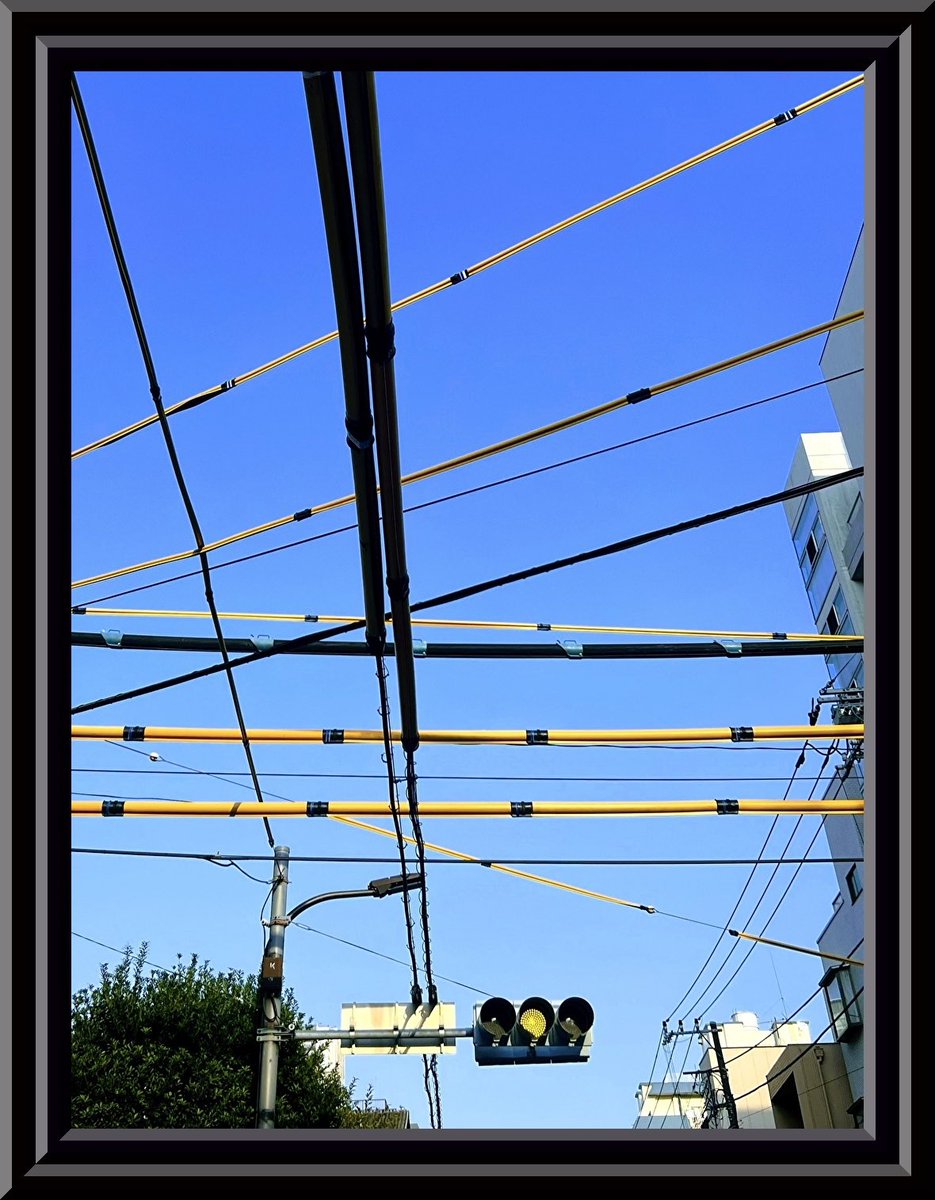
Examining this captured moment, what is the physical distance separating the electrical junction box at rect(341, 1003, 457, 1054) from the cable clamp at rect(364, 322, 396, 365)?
8.99 meters

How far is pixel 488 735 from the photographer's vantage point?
9.68 meters

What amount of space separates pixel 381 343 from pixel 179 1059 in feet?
51.0

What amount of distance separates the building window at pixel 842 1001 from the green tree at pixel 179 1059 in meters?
18.1

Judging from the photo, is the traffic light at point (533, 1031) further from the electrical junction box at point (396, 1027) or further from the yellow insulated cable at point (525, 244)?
the yellow insulated cable at point (525, 244)

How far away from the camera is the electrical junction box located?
40.1ft

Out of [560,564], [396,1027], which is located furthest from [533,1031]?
[560,564]

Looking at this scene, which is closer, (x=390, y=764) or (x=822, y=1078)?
(x=390, y=764)

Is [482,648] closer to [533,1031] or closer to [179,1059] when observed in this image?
[533,1031]

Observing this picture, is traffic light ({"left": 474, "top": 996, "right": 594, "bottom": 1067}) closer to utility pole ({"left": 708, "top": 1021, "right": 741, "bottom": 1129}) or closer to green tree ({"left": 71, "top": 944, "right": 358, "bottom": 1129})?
green tree ({"left": 71, "top": 944, "right": 358, "bottom": 1129})

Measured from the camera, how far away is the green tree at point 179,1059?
16.6m
